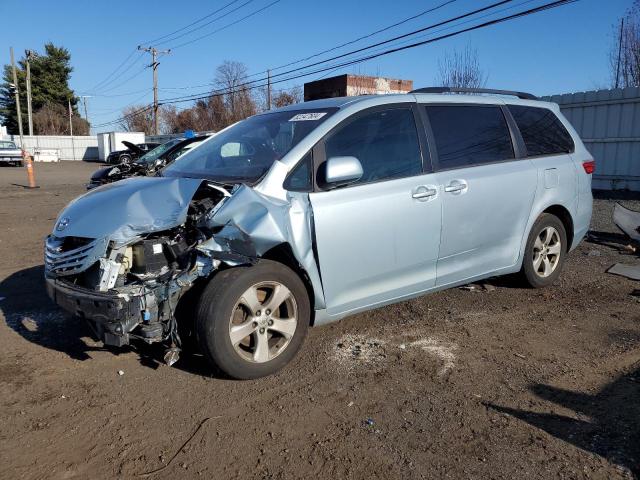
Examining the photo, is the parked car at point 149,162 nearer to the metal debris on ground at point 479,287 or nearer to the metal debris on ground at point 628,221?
the metal debris on ground at point 479,287

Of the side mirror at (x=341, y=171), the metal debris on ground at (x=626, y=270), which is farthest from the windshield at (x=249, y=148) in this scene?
the metal debris on ground at (x=626, y=270)

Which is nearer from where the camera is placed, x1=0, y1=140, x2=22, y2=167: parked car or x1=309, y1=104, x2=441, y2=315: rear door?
x1=309, y1=104, x2=441, y2=315: rear door

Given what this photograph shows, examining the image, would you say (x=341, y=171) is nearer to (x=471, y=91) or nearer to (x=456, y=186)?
(x=456, y=186)

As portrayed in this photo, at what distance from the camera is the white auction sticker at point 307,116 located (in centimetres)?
406

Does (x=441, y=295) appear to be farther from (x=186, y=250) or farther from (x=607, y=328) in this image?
(x=186, y=250)

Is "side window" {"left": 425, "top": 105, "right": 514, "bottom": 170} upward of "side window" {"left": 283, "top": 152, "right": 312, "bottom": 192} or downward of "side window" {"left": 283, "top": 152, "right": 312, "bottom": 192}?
upward

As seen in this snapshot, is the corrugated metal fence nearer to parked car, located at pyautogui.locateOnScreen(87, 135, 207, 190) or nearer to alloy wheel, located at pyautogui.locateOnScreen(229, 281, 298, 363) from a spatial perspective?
parked car, located at pyautogui.locateOnScreen(87, 135, 207, 190)

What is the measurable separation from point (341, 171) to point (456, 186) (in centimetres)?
117

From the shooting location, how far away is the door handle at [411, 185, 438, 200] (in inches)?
160

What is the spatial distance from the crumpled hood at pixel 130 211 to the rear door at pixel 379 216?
2.97ft

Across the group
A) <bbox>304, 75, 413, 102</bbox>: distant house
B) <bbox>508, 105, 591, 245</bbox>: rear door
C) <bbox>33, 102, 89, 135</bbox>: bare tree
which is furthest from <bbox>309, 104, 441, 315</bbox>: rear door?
<bbox>33, 102, 89, 135</bbox>: bare tree

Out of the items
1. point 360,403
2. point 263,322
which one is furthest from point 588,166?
point 263,322

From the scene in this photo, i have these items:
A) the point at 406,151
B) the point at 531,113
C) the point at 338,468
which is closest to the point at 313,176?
the point at 406,151

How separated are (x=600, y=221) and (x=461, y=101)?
239 inches
